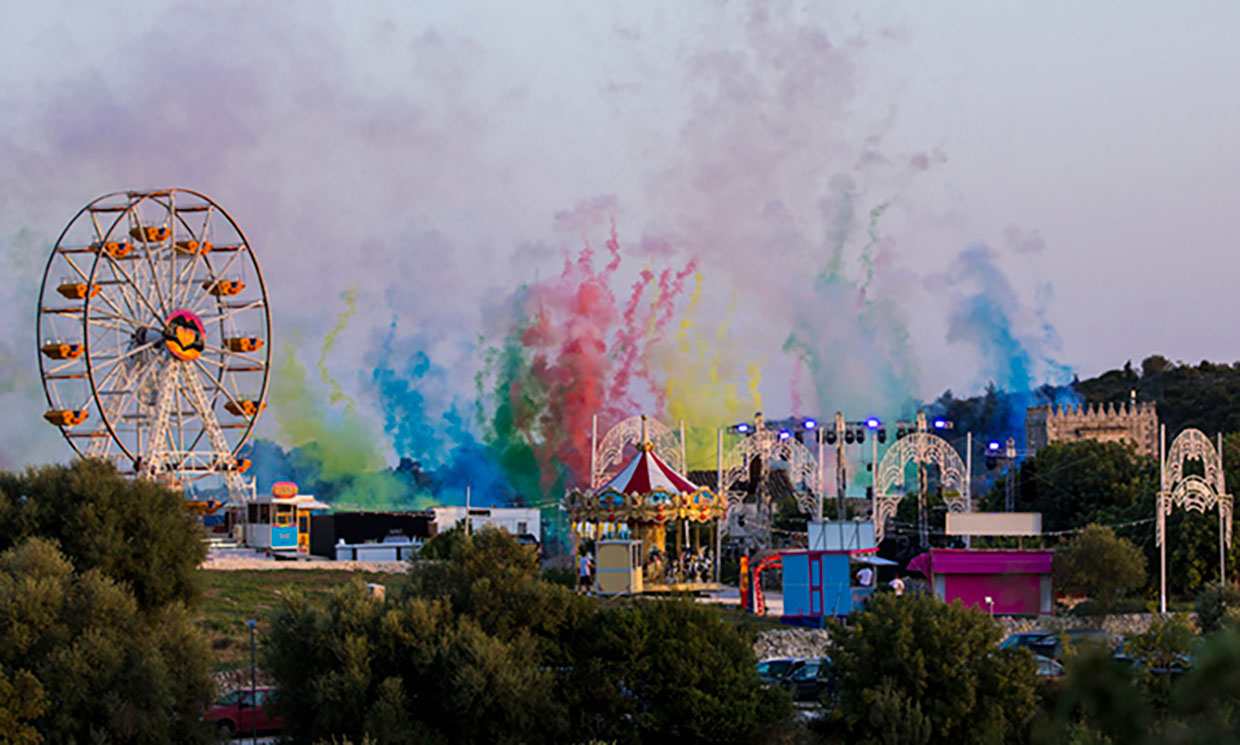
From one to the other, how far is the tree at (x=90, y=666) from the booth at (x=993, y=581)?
70.7 ft

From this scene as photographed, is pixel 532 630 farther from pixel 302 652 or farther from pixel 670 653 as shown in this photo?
pixel 302 652

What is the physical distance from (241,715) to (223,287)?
128 ft

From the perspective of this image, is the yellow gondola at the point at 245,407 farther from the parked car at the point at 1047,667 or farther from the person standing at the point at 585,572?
the parked car at the point at 1047,667

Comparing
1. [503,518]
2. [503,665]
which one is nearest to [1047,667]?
[503,665]

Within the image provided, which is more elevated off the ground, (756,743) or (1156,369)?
(1156,369)

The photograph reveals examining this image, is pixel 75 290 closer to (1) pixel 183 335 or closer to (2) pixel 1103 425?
(1) pixel 183 335

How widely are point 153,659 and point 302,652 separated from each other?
254 centimetres

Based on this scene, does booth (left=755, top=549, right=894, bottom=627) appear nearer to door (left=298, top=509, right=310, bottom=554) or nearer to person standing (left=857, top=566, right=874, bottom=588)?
person standing (left=857, top=566, right=874, bottom=588)

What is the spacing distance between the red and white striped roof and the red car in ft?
50.9

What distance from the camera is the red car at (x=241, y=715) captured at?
24.8m

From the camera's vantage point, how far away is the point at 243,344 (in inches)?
2426

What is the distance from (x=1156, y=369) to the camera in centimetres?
13775

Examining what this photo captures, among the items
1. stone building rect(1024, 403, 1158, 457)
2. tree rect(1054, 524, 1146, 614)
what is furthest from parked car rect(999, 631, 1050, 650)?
stone building rect(1024, 403, 1158, 457)

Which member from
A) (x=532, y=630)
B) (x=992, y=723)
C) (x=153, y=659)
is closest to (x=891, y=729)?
(x=992, y=723)
